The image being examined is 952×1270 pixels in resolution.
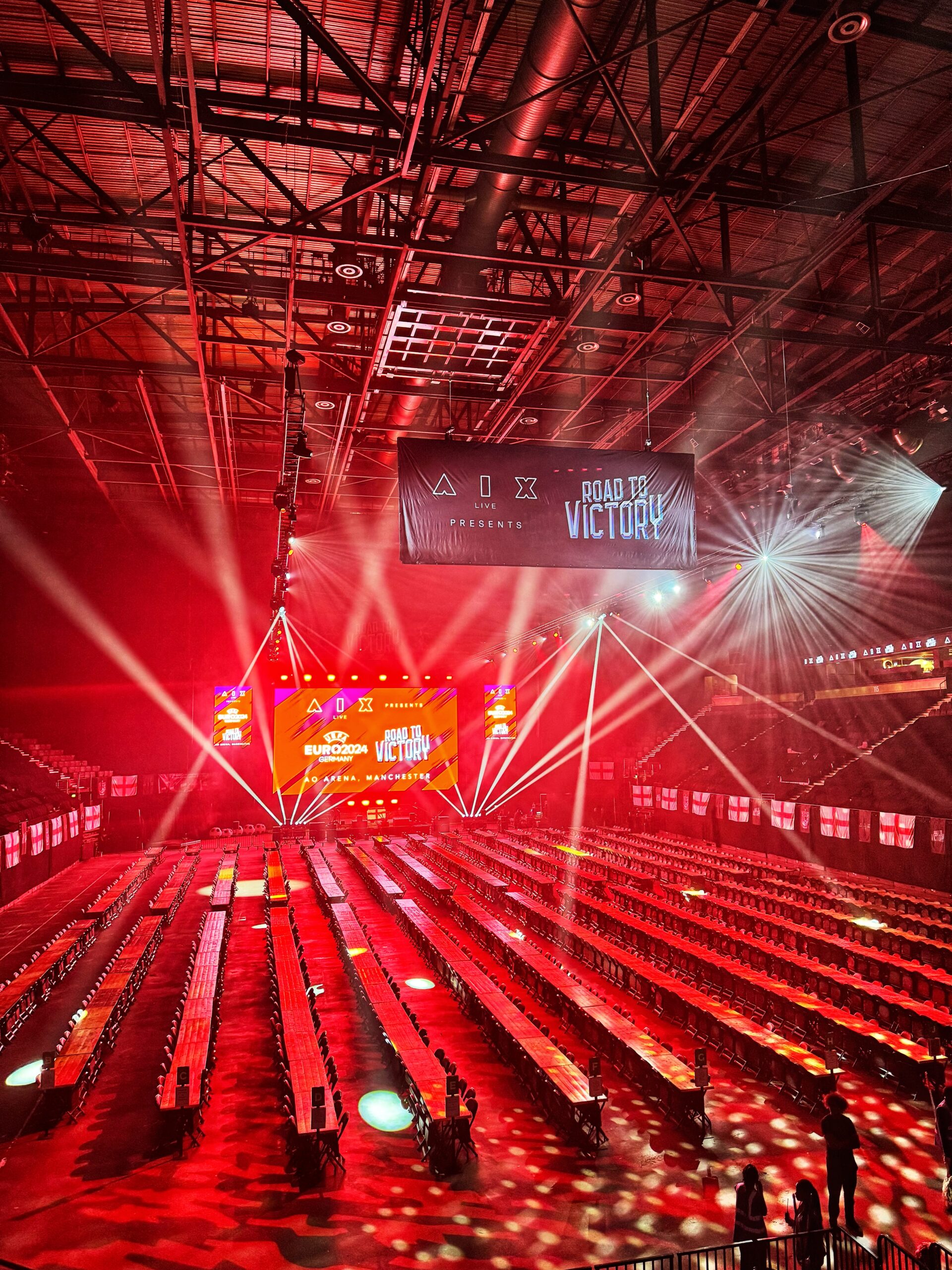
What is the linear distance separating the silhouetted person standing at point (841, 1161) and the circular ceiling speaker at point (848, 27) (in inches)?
345

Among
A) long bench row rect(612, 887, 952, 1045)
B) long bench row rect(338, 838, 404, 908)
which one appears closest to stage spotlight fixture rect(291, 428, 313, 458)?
long bench row rect(338, 838, 404, 908)

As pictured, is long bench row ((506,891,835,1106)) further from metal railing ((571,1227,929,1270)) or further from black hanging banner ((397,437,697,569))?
black hanging banner ((397,437,697,569))

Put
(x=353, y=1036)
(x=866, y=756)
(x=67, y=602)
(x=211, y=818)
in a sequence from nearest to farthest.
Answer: (x=353, y=1036), (x=866, y=756), (x=67, y=602), (x=211, y=818)

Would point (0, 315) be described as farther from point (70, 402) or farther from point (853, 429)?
point (853, 429)

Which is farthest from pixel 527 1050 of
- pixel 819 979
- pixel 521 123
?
pixel 521 123

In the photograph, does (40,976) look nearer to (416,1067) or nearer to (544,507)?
(416,1067)

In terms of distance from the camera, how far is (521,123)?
760cm

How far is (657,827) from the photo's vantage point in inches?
A: 1091

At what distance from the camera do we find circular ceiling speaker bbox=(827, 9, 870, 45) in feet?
22.2

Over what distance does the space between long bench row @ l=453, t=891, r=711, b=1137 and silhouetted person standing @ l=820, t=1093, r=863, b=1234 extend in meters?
1.59

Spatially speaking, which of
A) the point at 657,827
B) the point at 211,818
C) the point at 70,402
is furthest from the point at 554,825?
the point at 70,402

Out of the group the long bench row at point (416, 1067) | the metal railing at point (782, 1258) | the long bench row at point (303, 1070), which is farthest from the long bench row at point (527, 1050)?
the long bench row at point (303, 1070)

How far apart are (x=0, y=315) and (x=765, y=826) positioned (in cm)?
2084

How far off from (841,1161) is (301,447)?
1065cm
